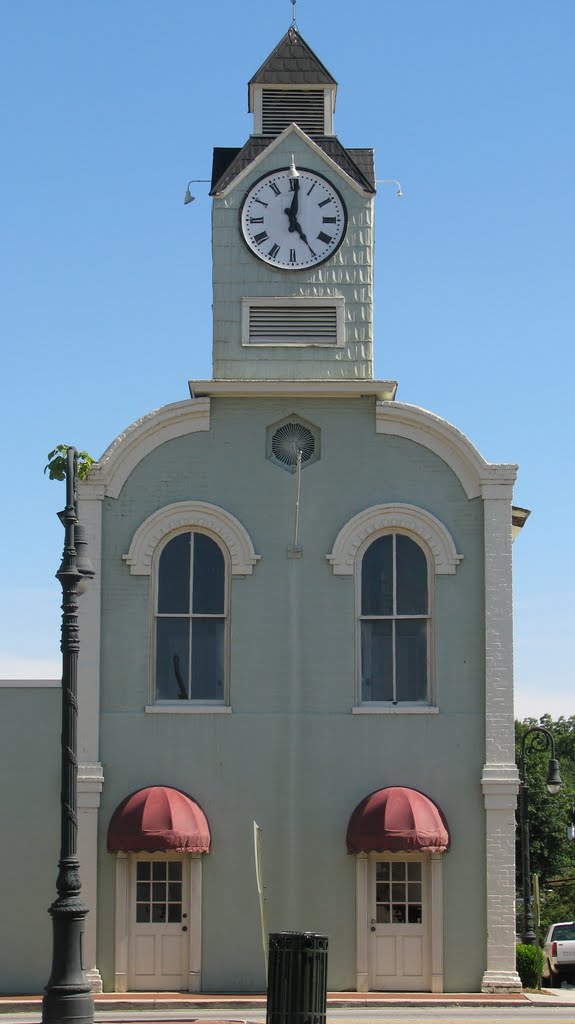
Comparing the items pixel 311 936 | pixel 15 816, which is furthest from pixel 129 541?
pixel 311 936

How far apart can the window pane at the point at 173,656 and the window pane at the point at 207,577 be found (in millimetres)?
369

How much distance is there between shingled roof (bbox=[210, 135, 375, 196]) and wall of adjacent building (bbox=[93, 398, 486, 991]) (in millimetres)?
4054

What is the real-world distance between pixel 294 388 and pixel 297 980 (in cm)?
963

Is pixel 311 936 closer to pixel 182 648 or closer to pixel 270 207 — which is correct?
pixel 182 648

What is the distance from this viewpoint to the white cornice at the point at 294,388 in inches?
900

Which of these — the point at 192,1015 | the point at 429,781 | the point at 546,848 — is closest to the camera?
the point at 192,1015

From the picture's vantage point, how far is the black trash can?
1589cm

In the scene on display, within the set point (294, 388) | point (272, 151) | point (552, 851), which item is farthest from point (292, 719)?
point (552, 851)

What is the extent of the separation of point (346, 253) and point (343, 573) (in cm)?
497

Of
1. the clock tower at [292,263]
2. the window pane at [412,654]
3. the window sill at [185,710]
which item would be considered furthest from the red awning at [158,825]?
the clock tower at [292,263]

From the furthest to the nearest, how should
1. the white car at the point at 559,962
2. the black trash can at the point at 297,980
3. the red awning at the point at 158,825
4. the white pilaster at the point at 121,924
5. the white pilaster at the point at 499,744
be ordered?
the white car at the point at 559,962, the white pilaster at the point at 499,744, the white pilaster at the point at 121,924, the red awning at the point at 158,825, the black trash can at the point at 297,980

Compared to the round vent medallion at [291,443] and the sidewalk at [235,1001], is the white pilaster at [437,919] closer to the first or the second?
the sidewalk at [235,1001]

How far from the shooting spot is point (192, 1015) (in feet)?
65.7

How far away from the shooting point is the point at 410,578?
2267cm
